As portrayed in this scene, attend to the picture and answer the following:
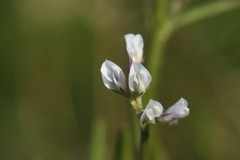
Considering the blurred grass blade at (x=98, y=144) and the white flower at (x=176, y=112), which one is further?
the blurred grass blade at (x=98, y=144)

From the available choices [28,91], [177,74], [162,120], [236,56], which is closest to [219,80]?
[236,56]

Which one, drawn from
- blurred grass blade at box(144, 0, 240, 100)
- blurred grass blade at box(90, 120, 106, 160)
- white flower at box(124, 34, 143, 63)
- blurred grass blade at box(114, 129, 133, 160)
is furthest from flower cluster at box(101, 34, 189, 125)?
blurred grass blade at box(144, 0, 240, 100)

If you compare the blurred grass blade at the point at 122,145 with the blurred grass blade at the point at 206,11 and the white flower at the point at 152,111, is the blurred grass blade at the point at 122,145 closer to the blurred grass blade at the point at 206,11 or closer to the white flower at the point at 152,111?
the white flower at the point at 152,111

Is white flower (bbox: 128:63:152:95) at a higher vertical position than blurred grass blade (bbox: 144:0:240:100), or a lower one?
lower

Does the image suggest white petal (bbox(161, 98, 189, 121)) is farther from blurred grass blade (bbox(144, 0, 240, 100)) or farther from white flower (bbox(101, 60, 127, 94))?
blurred grass blade (bbox(144, 0, 240, 100))

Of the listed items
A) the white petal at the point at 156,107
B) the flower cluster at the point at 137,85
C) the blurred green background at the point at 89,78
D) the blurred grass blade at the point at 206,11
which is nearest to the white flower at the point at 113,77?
Result: the flower cluster at the point at 137,85

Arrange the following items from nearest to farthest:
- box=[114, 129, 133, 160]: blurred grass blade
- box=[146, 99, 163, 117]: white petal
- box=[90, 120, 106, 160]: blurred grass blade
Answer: box=[146, 99, 163, 117]: white petal < box=[114, 129, 133, 160]: blurred grass blade < box=[90, 120, 106, 160]: blurred grass blade

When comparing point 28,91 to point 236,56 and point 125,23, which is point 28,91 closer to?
point 125,23
